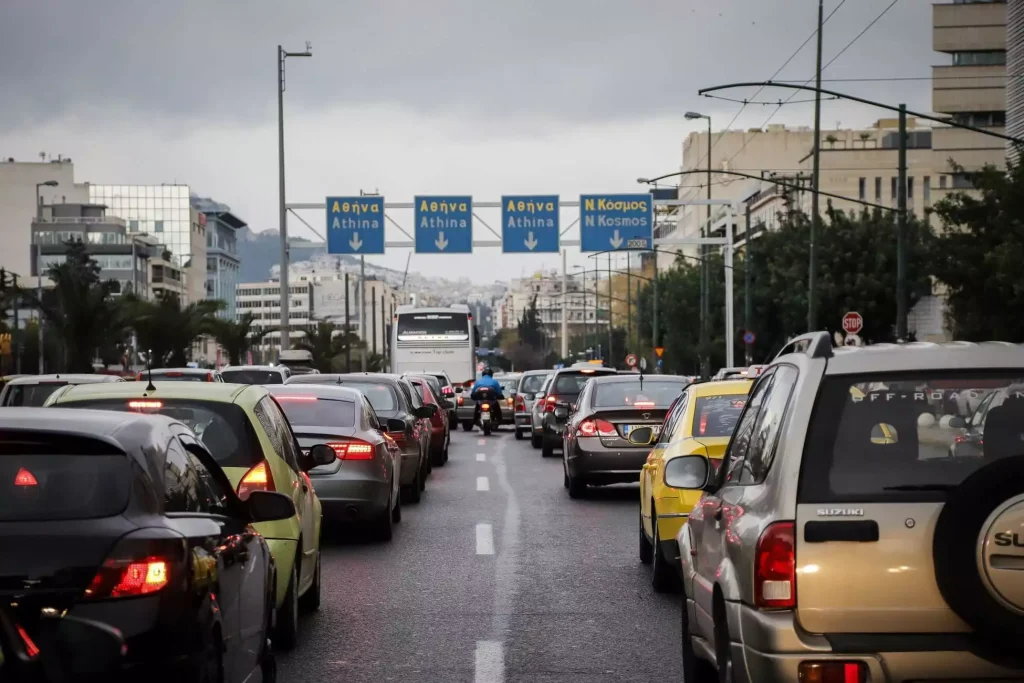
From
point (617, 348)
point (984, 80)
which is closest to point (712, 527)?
point (984, 80)

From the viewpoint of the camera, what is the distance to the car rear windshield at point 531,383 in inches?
1566

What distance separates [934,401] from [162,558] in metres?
2.59

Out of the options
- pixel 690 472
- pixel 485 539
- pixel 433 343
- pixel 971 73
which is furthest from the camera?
pixel 971 73

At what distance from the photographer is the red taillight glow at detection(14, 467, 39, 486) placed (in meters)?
5.30

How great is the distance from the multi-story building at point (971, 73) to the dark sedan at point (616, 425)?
70454 millimetres

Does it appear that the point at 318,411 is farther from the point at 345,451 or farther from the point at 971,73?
the point at 971,73

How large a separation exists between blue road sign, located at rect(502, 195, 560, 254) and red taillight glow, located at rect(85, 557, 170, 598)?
156 feet

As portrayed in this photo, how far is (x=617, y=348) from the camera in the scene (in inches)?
5502

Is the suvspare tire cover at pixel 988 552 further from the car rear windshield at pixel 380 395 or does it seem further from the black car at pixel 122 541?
the car rear windshield at pixel 380 395

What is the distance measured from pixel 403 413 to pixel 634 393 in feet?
10.1

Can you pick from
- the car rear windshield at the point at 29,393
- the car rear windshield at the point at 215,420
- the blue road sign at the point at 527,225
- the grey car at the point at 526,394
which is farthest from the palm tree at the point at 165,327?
the car rear windshield at the point at 215,420

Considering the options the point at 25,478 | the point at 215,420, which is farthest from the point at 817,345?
the point at 215,420

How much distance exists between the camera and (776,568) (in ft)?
17.3

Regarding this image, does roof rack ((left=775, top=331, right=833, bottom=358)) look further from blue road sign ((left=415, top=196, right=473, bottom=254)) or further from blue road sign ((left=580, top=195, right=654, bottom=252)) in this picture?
blue road sign ((left=415, top=196, right=473, bottom=254))
